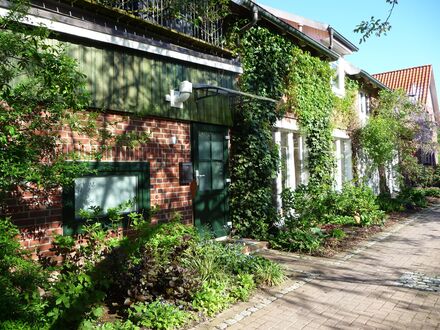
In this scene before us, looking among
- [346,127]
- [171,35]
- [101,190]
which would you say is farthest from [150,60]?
[346,127]

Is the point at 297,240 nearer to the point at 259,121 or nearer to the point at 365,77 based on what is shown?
the point at 259,121

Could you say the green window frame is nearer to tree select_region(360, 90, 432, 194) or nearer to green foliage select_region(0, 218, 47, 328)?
green foliage select_region(0, 218, 47, 328)

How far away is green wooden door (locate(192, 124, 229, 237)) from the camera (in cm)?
702

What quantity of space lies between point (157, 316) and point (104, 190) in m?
2.36

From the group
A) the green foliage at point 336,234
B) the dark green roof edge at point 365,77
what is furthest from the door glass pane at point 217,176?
the dark green roof edge at point 365,77

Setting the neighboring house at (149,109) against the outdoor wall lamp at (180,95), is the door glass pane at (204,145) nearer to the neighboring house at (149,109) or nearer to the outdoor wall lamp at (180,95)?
the neighboring house at (149,109)

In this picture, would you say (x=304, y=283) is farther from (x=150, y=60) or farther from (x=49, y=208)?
(x=150, y=60)

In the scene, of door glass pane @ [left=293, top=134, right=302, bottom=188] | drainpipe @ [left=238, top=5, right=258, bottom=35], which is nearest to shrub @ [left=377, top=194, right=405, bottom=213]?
door glass pane @ [left=293, top=134, right=302, bottom=188]

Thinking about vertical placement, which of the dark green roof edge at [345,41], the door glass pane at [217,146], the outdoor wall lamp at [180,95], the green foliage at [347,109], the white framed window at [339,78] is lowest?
the door glass pane at [217,146]

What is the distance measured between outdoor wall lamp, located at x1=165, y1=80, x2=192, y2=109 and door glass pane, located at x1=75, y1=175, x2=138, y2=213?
1.51m

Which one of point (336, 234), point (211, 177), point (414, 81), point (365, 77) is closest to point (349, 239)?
point (336, 234)

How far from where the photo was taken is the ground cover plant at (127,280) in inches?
121

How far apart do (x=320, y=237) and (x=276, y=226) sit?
98 cm

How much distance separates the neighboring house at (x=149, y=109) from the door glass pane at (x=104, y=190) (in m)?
0.01
